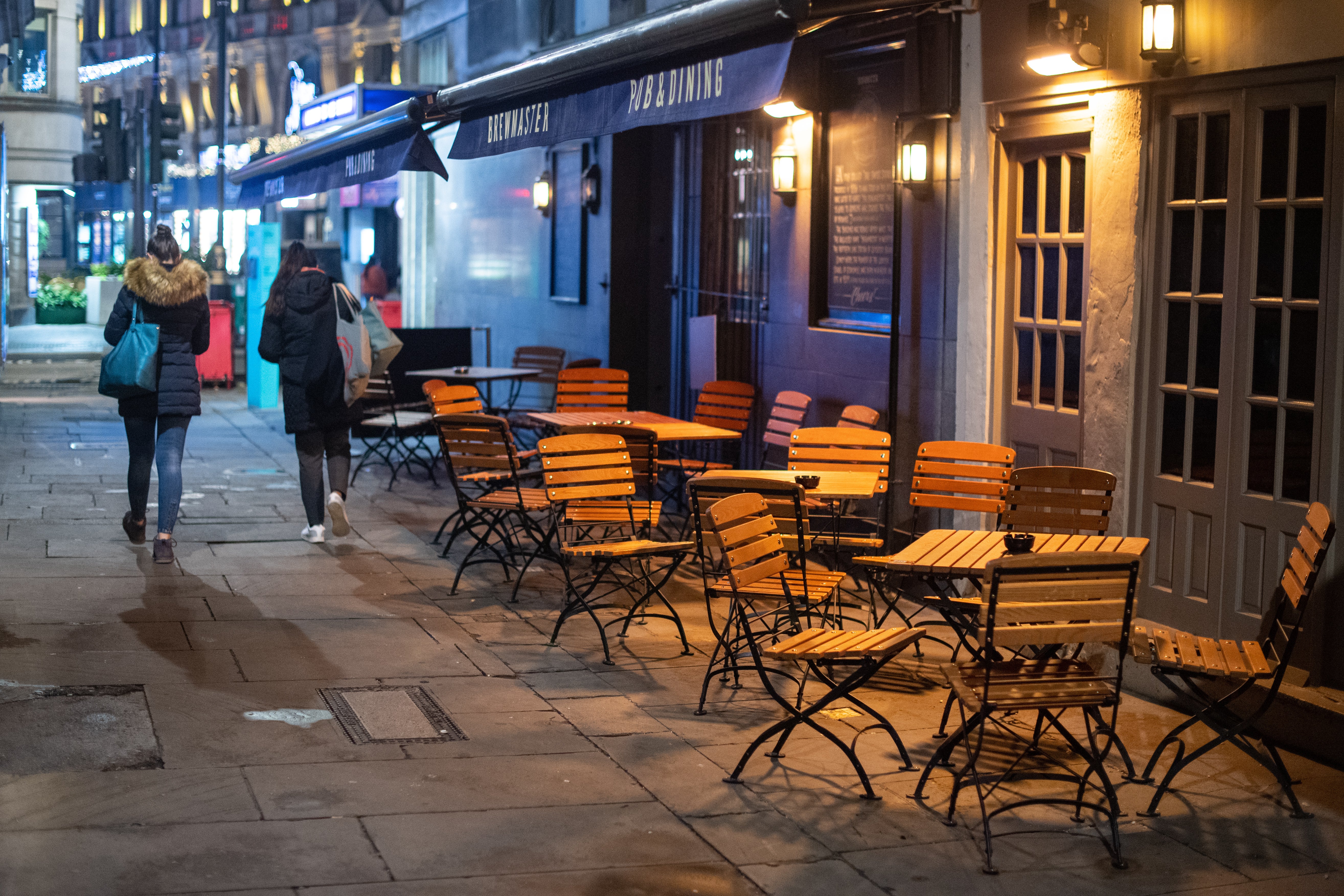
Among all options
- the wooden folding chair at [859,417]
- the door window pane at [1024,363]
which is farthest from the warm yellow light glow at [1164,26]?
the wooden folding chair at [859,417]

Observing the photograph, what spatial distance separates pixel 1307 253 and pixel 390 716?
4389 millimetres

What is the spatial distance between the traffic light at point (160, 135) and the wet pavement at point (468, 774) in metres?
13.6

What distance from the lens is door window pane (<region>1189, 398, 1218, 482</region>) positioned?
724cm

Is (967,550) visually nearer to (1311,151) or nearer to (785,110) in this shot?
(1311,151)

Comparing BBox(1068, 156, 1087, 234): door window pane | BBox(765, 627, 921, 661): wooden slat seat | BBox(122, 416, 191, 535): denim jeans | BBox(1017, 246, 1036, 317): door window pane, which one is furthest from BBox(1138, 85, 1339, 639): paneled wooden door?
BBox(122, 416, 191, 535): denim jeans

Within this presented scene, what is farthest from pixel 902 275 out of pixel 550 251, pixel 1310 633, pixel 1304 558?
pixel 550 251

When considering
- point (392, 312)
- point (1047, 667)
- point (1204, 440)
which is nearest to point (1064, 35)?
point (1204, 440)

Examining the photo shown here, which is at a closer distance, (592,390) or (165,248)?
(165,248)

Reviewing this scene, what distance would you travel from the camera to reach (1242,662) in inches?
221

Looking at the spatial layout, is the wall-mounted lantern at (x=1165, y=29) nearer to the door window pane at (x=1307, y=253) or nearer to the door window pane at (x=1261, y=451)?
the door window pane at (x=1307, y=253)

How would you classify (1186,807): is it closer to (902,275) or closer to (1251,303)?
(1251,303)

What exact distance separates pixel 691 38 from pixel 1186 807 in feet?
14.9

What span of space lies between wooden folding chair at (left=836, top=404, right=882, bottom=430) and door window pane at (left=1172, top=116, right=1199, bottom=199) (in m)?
2.63

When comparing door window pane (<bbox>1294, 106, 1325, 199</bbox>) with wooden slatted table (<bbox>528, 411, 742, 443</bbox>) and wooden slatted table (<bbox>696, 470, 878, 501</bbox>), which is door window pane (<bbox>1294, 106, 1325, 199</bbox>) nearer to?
wooden slatted table (<bbox>696, 470, 878, 501</bbox>)
